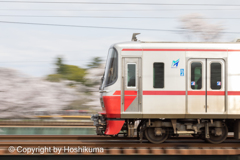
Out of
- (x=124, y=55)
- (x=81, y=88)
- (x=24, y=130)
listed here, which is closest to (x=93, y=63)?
(x=81, y=88)

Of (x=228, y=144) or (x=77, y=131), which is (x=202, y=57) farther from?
(x=77, y=131)

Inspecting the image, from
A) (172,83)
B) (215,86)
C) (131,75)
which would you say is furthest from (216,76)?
(131,75)

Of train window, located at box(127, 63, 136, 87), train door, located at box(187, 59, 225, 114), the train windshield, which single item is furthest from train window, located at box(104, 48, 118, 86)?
train door, located at box(187, 59, 225, 114)

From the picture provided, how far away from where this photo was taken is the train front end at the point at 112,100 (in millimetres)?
9773

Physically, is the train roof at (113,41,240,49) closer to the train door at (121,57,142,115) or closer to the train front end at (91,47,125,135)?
the train front end at (91,47,125,135)

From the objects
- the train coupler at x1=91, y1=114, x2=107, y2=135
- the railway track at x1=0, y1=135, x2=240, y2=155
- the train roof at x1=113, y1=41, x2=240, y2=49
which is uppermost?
the train roof at x1=113, y1=41, x2=240, y2=49

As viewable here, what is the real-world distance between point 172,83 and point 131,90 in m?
1.25

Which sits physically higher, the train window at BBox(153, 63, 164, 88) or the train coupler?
the train window at BBox(153, 63, 164, 88)

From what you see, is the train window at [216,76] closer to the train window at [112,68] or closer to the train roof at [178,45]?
the train roof at [178,45]

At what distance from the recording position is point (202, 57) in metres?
9.91

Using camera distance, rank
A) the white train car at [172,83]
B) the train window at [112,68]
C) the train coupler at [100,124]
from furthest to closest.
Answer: the train coupler at [100,124] → the train window at [112,68] → the white train car at [172,83]

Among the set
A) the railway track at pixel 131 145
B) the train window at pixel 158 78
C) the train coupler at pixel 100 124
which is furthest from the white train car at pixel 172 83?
the railway track at pixel 131 145

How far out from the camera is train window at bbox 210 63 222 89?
9820mm

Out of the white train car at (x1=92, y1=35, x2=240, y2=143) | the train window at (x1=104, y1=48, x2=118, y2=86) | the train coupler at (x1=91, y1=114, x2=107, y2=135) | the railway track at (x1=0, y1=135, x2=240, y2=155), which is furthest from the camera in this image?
the train coupler at (x1=91, y1=114, x2=107, y2=135)
